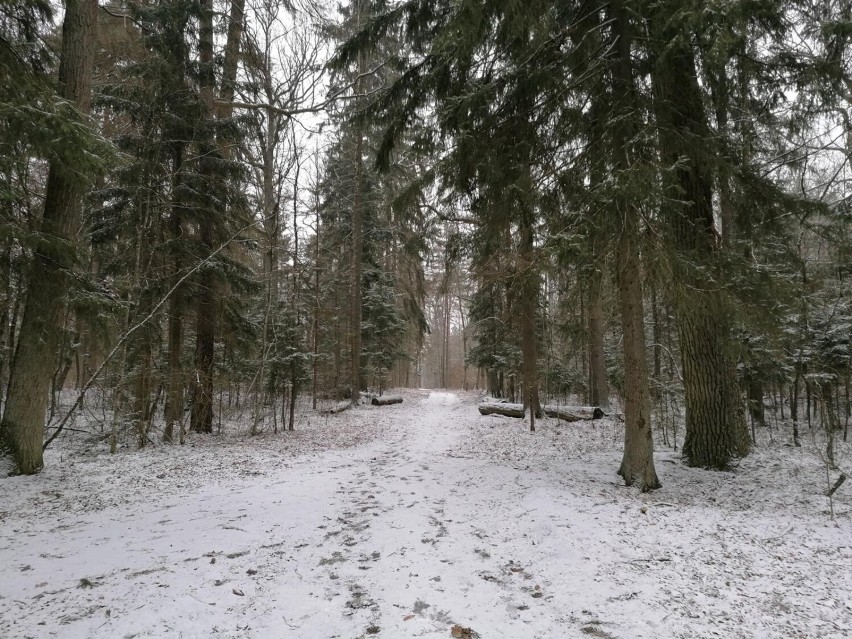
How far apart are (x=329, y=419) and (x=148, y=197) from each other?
Result: 8439 millimetres

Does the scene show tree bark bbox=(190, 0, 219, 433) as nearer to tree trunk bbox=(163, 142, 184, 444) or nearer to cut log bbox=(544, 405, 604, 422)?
tree trunk bbox=(163, 142, 184, 444)

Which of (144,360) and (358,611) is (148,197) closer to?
(144,360)

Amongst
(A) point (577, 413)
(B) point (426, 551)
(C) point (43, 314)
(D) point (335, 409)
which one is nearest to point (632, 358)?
(B) point (426, 551)

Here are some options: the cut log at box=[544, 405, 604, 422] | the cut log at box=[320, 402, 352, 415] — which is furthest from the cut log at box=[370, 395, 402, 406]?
the cut log at box=[544, 405, 604, 422]

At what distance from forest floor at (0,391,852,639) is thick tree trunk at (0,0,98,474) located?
29.8 inches

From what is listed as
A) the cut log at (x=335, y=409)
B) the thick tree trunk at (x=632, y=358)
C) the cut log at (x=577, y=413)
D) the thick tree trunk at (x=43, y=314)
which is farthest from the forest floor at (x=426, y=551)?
the cut log at (x=335, y=409)

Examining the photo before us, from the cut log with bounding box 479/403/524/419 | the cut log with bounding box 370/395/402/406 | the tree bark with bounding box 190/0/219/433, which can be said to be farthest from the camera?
the cut log with bounding box 370/395/402/406

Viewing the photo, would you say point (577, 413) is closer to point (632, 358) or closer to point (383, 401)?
point (632, 358)

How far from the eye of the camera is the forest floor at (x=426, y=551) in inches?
113

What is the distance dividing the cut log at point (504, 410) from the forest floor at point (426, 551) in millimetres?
6060

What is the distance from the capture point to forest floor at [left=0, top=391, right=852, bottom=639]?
2.88m

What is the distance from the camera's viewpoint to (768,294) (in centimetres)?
527

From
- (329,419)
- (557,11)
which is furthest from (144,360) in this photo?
(557,11)

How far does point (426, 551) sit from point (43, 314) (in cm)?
656
